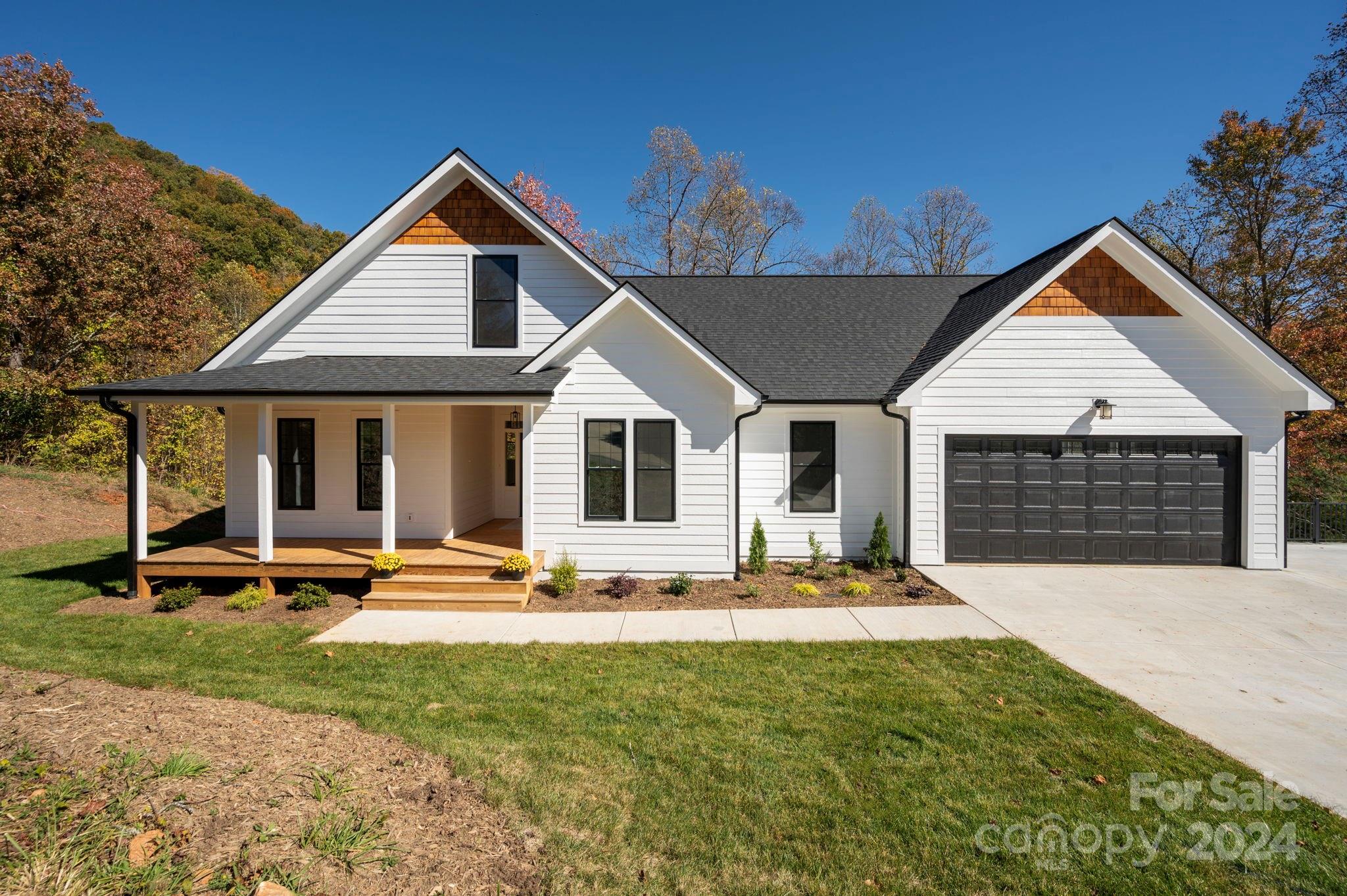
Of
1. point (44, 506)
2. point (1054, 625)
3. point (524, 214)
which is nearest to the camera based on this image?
point (1054, 625)

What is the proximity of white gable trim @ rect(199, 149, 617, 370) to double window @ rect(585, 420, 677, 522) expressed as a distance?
8.81 feet

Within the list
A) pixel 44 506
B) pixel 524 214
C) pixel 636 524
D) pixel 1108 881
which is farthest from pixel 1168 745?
pixel 44 506

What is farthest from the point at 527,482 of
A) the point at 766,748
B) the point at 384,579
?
the point at 766,748

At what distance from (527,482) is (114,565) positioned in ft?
27.1

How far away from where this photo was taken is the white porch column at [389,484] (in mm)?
8562

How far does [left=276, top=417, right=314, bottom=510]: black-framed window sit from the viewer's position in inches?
408

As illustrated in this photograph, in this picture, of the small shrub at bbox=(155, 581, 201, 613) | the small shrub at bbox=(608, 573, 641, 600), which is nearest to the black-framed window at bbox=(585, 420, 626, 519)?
the small shrub at bbox=(608, 573, 641, 600)

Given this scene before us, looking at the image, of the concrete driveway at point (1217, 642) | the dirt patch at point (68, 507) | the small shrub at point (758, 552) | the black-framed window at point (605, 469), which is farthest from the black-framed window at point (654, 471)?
the dirt patch at point (68, 507)

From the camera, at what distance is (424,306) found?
1073 cm

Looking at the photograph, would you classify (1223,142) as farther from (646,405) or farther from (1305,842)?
(1305,842)

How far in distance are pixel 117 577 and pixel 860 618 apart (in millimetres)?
12122

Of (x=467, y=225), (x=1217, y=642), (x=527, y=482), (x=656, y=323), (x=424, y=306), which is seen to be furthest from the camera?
(x=424, y=306)

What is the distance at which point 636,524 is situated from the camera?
9570 mm

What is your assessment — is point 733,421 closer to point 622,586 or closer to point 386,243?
point 622,586
